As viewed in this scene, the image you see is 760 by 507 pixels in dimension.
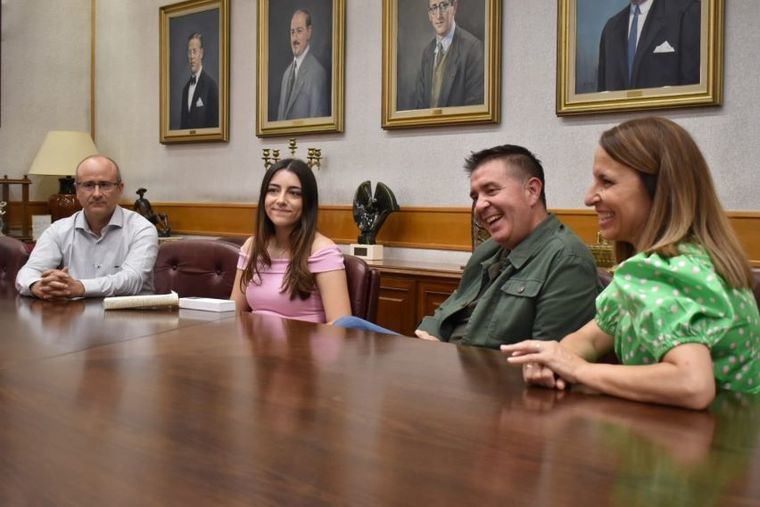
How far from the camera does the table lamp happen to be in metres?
6.16

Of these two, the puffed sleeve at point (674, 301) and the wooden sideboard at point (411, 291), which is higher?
the puffed sleeve at point (674, 301)

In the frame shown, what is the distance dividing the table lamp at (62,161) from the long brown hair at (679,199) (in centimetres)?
550

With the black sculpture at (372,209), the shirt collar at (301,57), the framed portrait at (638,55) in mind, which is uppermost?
the shirt collar at (301,57)


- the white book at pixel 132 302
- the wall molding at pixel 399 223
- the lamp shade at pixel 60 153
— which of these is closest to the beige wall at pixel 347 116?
the wall molding at pixel 399 223

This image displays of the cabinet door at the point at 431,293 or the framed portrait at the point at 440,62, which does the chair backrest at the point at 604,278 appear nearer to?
the cabinet door at the point at 431,293

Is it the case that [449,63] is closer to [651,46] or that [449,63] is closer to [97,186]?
[651,46]

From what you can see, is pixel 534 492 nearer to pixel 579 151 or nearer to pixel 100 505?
pixel 100 505

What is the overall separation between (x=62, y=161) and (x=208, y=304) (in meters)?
4.30

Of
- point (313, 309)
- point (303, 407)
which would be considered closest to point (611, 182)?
point (303, 407)

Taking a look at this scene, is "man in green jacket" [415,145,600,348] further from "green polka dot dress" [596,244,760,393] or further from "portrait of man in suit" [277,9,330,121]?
"portrait of man in suit" [277,9,330,121]

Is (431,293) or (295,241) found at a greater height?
(295,241)

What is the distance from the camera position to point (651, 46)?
385cm

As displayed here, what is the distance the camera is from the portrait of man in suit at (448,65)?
4516 millimetres

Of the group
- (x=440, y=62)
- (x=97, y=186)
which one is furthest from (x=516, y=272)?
(x=440, y=62)
